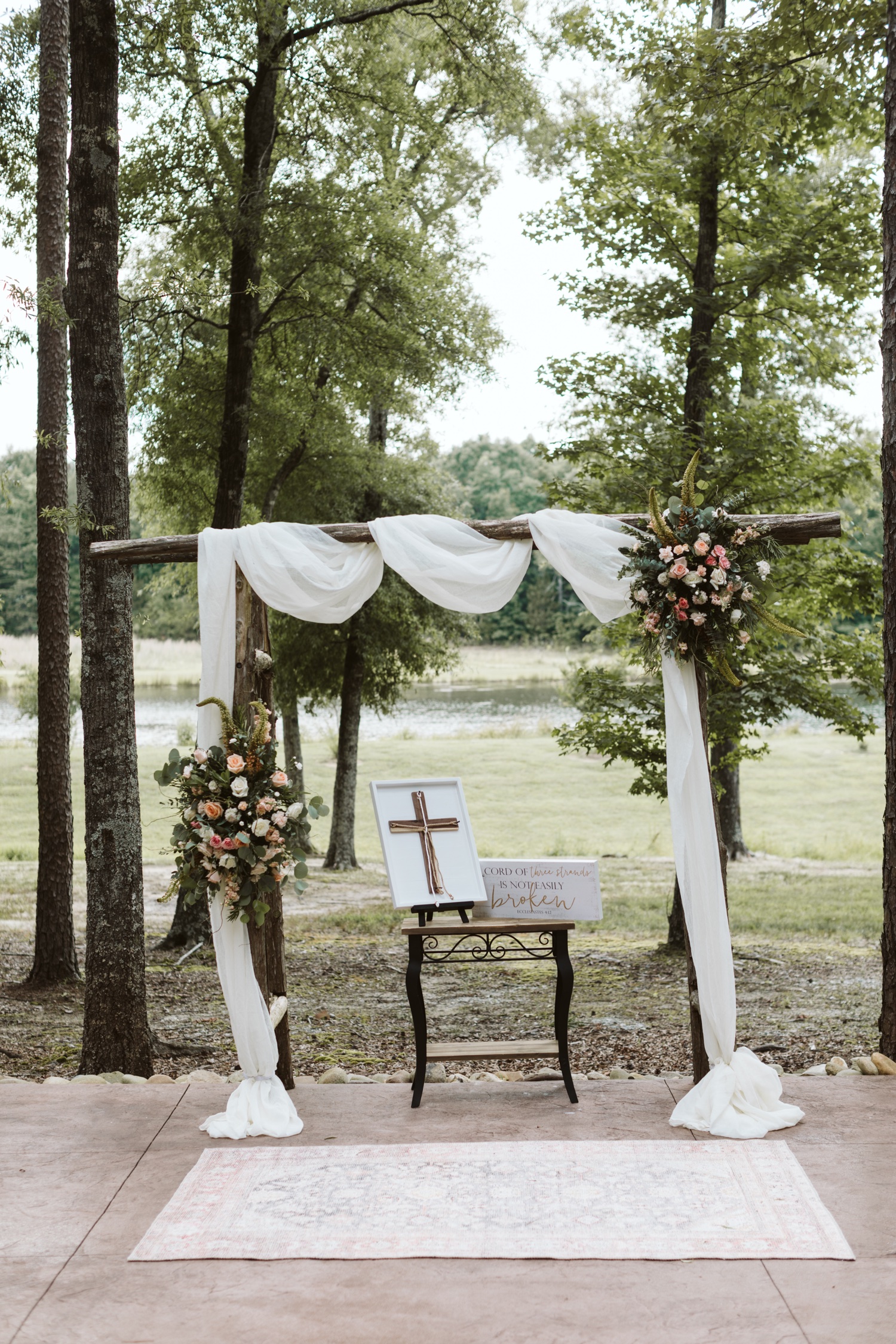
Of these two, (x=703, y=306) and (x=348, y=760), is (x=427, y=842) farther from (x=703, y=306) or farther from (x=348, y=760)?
(x=348, y=760)

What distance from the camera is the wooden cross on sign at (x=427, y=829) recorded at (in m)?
5.17

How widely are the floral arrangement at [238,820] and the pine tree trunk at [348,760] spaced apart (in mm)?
8733

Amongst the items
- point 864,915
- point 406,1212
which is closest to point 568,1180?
point 406,1212

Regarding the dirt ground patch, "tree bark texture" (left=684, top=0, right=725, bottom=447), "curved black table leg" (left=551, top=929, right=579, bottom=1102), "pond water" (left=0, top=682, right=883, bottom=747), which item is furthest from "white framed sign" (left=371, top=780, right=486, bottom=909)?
"pond water" (left=0, top=682, right=883, bottom=747)

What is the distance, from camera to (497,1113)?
4.95 meters

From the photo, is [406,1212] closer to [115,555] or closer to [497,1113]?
[497,1113]

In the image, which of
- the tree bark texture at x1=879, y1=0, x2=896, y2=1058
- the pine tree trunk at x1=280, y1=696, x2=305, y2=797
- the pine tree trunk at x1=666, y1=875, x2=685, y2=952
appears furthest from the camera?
the pine tree trunk at x1=280, y1=696, x2=305, y2=797

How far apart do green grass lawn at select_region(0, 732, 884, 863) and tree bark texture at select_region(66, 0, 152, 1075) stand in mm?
9579

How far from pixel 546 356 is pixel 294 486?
4281 millimetres

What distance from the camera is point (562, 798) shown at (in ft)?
70.7

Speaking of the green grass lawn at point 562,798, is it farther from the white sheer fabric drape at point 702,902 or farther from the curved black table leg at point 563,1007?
the white sheer fabric drape at point 702,902

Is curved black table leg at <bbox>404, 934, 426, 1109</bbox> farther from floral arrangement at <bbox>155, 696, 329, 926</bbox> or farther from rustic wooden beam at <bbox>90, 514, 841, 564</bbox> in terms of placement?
rustic wooden beam at <bbox>90, 514, 841, 564</bbox>

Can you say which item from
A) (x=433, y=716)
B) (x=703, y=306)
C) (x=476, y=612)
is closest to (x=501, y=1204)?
(x=476, y=612)

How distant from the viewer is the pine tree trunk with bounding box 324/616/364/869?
14.0 meters
